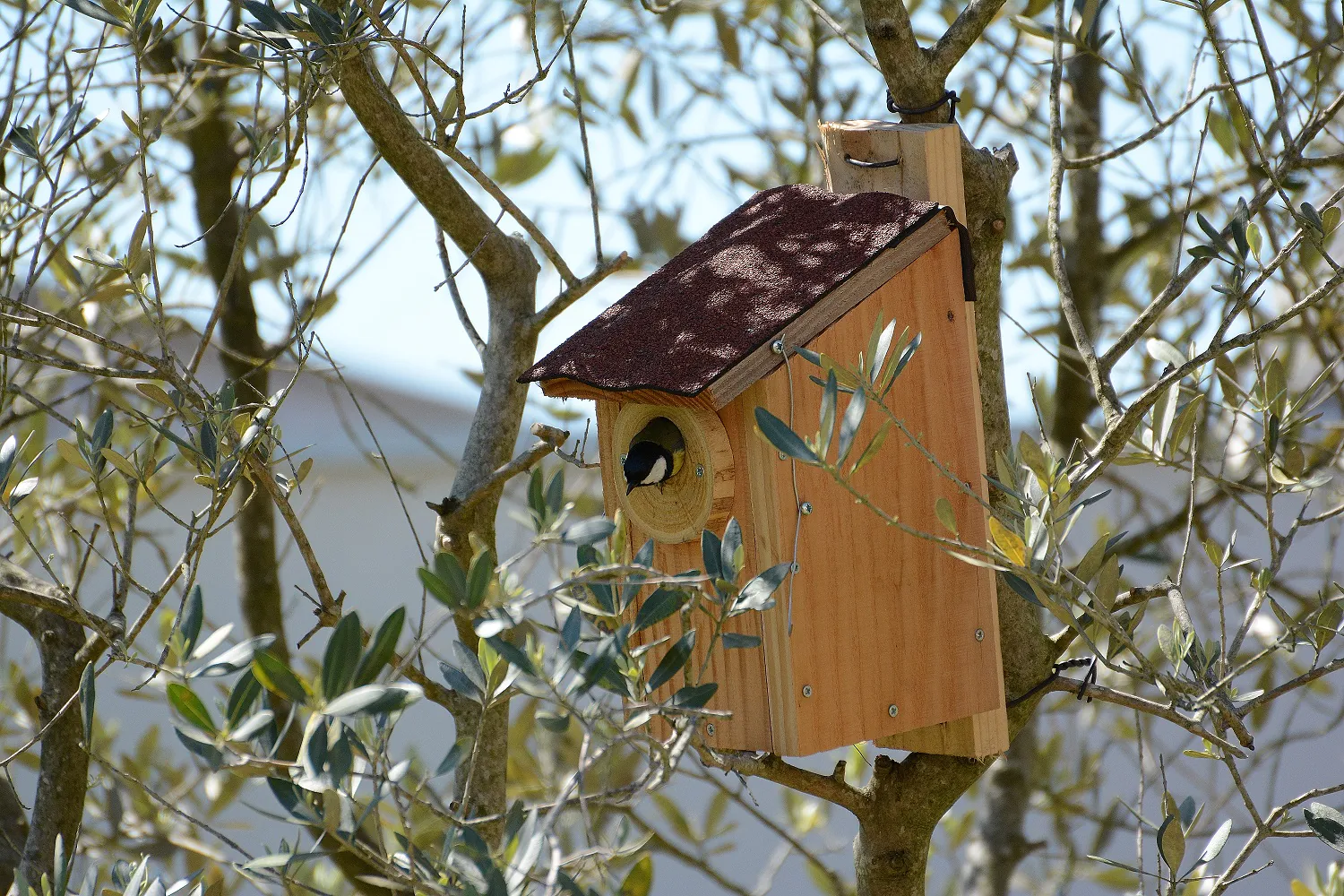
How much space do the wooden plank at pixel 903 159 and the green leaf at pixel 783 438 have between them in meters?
0.62

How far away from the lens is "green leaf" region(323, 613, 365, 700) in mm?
800

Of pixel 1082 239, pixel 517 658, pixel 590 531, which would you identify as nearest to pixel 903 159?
pixel 590 531

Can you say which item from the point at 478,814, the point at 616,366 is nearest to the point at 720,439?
the point at 616,366

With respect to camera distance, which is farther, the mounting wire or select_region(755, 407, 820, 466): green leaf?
the mounting wire

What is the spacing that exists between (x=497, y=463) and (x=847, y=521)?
0.58 metres

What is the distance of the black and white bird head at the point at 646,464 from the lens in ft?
4.61

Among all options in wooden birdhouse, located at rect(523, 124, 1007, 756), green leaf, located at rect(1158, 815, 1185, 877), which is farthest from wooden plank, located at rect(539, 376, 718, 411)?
green leaf, located at rect(1158, 815, 1185, 877)

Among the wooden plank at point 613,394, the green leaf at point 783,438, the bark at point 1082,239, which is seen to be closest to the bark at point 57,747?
the wooden plank at point 613,394

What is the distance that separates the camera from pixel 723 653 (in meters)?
1.49

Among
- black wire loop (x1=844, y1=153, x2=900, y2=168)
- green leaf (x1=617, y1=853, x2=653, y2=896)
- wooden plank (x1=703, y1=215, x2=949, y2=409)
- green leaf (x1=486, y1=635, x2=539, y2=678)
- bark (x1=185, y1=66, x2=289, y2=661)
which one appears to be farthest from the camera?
bark (x1=185, y1=66, x2=289, y2=661)

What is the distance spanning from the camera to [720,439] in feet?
4.61

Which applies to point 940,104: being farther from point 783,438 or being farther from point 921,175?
point 783,438

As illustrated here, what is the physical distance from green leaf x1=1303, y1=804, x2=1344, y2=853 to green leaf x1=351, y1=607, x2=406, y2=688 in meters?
0.98

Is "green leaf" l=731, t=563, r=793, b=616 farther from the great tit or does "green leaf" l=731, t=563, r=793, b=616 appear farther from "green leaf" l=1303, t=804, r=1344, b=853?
"green leaf" l=1303, t=804, r=1344, b=853
